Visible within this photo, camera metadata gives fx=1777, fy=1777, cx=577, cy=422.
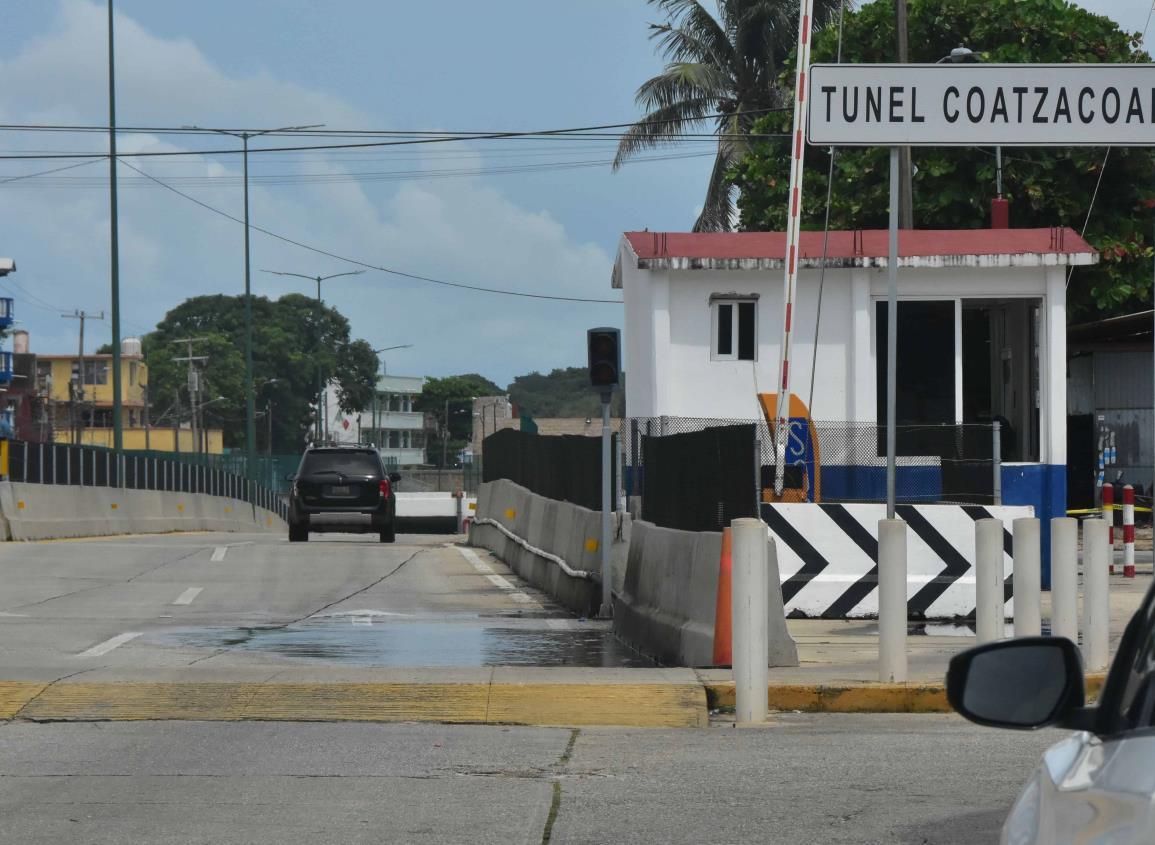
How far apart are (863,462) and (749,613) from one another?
11041 mm

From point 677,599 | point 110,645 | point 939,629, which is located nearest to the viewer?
point 677,599

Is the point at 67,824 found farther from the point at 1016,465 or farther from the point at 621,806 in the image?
the point at 1016,465

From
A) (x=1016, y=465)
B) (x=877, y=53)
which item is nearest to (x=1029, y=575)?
(x=1016, y=465)

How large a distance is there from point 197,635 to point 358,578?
7.41m

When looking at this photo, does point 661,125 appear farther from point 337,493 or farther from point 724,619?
point 724,619

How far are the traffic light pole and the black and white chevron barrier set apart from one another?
5.02 feet

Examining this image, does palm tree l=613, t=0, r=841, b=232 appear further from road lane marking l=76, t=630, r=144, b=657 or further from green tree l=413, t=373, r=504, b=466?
green tree l=413, t=373, r=504, b=466

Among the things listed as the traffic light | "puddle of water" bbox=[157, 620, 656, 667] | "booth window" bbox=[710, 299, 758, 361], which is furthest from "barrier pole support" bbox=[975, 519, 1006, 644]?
"booth window" bbox=[710, 299, 758, 361]

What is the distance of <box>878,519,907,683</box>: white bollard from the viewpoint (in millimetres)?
9945

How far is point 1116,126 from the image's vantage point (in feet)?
30.5

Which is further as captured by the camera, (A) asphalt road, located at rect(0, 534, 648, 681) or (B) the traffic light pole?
(B) the traffic light pole

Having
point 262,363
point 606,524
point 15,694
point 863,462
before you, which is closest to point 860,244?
point 863,462

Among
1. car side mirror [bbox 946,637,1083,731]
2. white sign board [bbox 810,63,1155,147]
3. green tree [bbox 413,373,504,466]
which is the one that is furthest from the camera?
green tree [bbox 413,373,504,466]

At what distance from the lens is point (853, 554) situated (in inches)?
588
